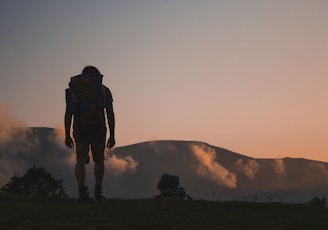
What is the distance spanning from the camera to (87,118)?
11.5 metres

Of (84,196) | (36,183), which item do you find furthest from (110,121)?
(36,183)

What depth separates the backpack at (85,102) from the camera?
451 inches

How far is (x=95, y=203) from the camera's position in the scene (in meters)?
10.7

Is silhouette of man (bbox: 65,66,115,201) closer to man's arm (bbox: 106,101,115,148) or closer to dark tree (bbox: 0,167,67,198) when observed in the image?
man's arm (bbox: 106,101,115,148)

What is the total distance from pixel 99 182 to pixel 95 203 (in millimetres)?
944

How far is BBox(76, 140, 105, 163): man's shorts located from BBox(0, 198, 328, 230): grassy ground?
1498 mm

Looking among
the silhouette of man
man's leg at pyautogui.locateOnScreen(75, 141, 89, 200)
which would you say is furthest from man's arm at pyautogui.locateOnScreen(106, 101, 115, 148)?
man's leg at pyautogui.locateOnScreen(75, 141, 89, 200)

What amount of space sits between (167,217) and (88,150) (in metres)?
3.64

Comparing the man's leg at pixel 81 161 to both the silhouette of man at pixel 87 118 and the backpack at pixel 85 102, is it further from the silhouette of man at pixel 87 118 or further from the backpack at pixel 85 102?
the backpack at pixel 85 102

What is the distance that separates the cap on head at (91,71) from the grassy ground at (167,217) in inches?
117

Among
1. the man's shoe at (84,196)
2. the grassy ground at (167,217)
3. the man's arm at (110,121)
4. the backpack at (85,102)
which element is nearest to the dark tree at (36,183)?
the man's arm at (110,121)

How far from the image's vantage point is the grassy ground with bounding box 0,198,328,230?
7341 millimetres

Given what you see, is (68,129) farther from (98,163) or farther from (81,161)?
(98,163)

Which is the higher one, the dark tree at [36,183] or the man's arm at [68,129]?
the dark tree at [36,183]
